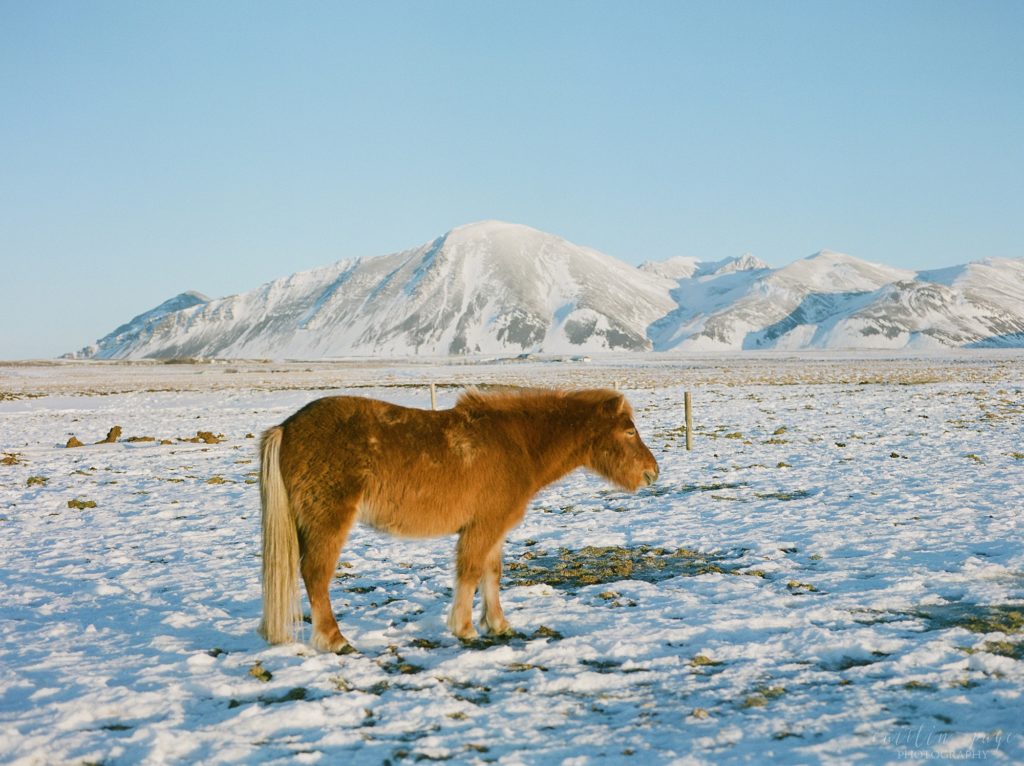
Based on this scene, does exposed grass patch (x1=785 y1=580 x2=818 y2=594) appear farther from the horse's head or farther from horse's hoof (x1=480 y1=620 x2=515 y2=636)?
horse's hoof (x1=480 y1=620 x2=515 y2=636)

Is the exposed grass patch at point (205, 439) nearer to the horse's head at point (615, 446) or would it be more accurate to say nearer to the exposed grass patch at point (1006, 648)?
the horse's head at point (615, 446)

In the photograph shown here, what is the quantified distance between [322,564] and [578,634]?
2.64 m

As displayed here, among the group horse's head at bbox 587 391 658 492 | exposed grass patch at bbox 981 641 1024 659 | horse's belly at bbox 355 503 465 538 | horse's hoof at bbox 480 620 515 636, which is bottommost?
horse's hoof at bbox 480 620 515 636

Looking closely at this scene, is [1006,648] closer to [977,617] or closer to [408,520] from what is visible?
[977,617]

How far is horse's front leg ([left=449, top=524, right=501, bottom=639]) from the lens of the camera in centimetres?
750

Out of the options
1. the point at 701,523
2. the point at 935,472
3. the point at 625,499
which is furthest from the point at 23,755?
the point at 935,472

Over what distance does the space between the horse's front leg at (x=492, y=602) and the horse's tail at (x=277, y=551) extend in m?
1.90

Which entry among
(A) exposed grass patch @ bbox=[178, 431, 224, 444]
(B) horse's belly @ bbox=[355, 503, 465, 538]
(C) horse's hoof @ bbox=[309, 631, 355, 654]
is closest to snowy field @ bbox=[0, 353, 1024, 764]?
(C) horse's hoof @ bbox=[309, 631, 355, 654]

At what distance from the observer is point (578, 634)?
7426 mm

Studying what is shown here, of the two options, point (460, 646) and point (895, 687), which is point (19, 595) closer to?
point (460, 646)

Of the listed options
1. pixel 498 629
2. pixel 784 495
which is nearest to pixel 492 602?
pixel 498 629

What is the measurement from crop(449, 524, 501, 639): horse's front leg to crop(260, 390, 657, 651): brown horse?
1cm

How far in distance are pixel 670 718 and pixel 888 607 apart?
3561 mm

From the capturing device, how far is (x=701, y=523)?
12.3m
